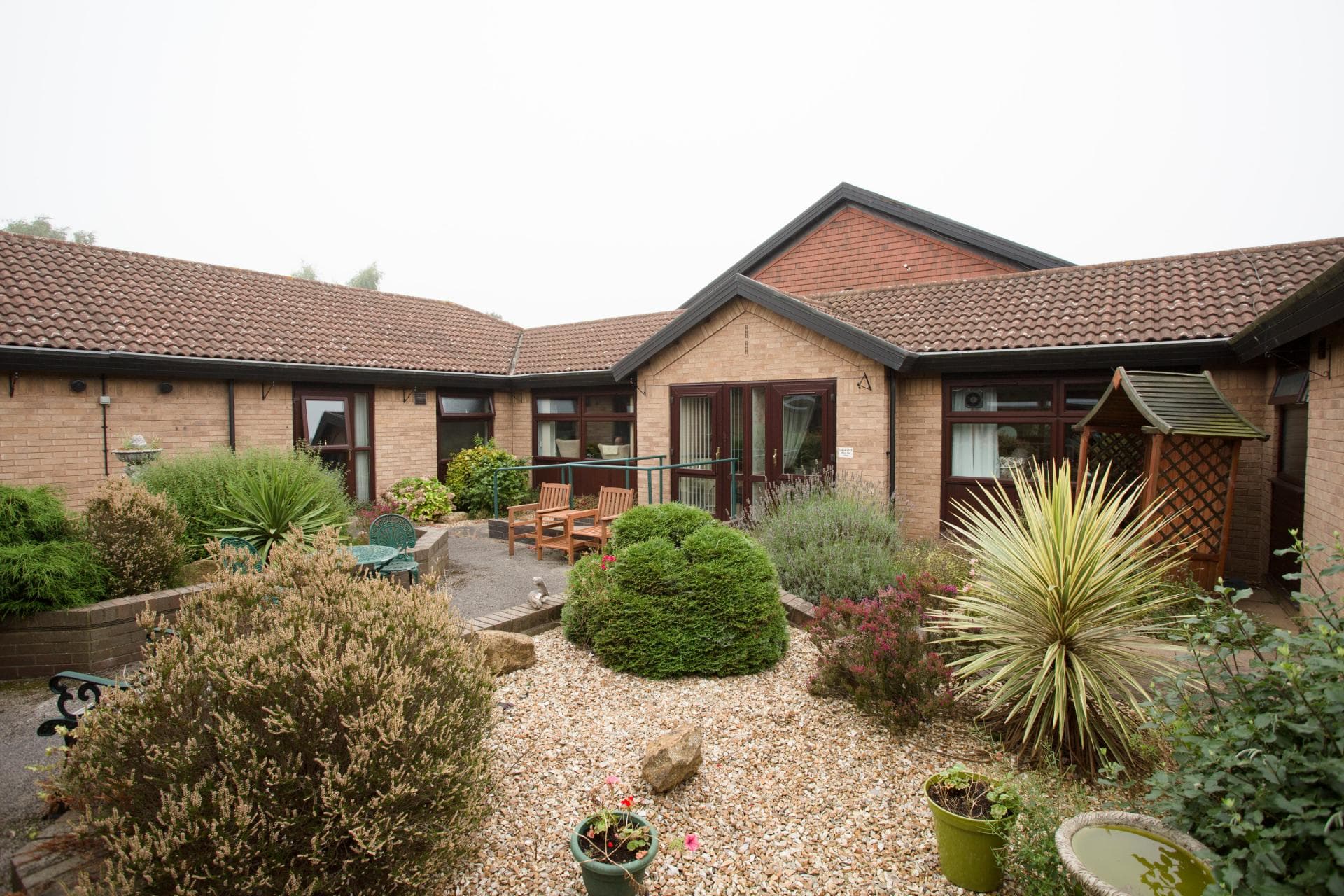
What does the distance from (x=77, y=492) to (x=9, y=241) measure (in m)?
5.14

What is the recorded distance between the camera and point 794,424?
1110cm

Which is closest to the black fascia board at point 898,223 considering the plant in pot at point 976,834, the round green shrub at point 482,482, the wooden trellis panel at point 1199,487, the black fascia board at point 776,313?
the black fascia board at point 776,313

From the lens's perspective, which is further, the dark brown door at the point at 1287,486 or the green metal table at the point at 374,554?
the dark brown door at the point at 1287,486

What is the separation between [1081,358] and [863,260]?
26.1ft

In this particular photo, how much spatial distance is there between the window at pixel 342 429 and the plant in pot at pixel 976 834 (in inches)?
480

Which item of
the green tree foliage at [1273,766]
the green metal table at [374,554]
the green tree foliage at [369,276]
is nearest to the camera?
the green tree foliage at [1273,766]

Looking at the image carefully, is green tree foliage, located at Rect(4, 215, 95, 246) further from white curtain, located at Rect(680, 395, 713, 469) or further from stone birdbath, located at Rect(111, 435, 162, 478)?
white curtain, located at Rect(680, 395, 713, 469)

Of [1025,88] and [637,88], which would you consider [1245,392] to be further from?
[637,88]

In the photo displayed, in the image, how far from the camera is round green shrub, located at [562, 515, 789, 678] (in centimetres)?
534

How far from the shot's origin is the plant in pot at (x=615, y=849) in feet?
9.22

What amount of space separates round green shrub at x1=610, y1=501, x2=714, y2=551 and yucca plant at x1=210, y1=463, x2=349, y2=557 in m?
3.20

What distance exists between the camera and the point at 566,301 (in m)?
85.9

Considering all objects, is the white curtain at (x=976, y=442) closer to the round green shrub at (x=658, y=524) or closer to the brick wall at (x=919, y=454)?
the brick wall at (x=919, y=454)

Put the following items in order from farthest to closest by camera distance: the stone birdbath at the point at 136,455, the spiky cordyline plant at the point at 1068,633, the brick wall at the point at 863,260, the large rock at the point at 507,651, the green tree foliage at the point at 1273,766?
the brick wall at the point at 863,260
the stone birdbath at the point at 136,455
the large rock at the point at 507,651
the spiky cordyline plant at the point at 1068,633
the green tree foliage at the point at 1273,766
